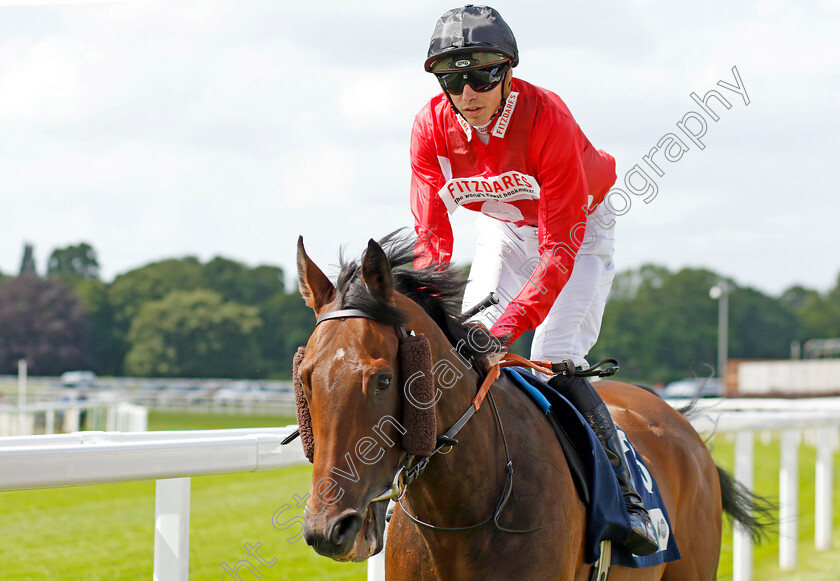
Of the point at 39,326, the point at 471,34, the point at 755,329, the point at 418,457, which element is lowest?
the point at 755,329

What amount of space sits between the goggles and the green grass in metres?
1.56

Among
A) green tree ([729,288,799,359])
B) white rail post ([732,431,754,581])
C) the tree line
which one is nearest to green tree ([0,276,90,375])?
the tree line

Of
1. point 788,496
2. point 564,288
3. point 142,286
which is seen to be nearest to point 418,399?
point 564,288

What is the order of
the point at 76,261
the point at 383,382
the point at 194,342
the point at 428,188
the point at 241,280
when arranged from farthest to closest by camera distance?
the point at 76,261 < the point at 241,280 < the point at 194,342 < the point at 428,188 < the point at 383,382

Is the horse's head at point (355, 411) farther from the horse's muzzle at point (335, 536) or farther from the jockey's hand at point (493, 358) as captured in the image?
the jockey's hand at point (493, 358)

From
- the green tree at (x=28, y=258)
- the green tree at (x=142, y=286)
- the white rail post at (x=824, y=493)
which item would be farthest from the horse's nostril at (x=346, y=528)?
the green tree at (x=28, y=258)

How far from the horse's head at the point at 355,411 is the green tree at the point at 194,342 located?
195 ft

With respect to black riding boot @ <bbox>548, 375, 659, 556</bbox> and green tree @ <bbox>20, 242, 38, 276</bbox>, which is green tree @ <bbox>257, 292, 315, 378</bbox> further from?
black riding boot @ <bbox>548, 375, 659, 556</bbox>

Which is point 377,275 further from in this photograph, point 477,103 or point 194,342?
point 194,342

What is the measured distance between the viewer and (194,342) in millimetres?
62188

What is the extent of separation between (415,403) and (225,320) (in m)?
62.4

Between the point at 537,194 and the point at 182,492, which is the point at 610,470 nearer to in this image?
the point at 537,194

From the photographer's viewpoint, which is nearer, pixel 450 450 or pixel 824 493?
pixel 450 450

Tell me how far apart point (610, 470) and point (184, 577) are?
4.67ft
